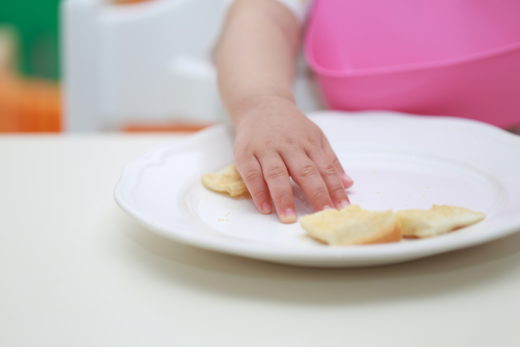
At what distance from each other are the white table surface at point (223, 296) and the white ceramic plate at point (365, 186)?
0.07 ft

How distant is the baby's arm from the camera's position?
0.53 m

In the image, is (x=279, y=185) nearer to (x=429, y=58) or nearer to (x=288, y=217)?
(x=288, y=217)

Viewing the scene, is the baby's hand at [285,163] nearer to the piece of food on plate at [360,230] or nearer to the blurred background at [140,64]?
the piece of food on plate at [360,230]

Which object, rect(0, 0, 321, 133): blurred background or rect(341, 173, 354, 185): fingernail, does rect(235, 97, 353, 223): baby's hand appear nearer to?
rect(341, 173, 354, 185): fingernail

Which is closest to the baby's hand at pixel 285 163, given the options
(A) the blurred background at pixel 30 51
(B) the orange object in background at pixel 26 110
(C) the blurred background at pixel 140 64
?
(C) the blurred background at pixel 140 64

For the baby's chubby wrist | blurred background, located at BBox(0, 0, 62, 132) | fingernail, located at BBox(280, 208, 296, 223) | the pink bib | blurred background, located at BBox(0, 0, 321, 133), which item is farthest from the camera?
blurred background, located at BBox(0, 0, 62, 132)

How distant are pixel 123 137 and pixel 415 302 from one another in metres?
0.57

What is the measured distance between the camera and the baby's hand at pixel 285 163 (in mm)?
529

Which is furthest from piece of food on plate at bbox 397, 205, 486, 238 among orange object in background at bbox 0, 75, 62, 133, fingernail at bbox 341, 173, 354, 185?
orange object in background at bbox 0, 75, 62, 133

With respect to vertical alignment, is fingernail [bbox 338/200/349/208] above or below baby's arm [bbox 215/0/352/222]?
below

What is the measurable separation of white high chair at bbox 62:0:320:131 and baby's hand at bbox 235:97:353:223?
50cm

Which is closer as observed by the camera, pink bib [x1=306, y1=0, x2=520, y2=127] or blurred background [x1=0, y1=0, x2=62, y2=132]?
pink bib [x1=306, y1=0, x2=520, y2=127]

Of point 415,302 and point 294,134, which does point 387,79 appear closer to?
point 294,134

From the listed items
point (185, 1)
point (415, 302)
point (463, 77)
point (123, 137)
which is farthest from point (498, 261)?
point (185, 1)
